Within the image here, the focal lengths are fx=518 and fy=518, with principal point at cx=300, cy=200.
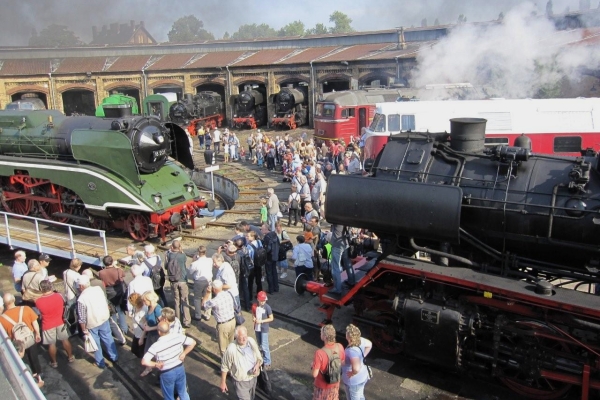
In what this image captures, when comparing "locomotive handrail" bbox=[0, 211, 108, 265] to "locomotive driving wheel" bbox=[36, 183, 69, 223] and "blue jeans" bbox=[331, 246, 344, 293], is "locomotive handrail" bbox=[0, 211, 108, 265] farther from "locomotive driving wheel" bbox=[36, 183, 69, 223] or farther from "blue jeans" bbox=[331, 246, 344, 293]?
"blue jeans" bbox=[331, 246, 344, 293]

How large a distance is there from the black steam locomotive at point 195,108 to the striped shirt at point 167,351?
27124 millimetres

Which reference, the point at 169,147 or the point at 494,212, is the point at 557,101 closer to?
the point at 494,212

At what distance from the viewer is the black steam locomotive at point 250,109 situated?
106ft

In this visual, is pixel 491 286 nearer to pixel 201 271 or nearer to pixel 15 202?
pixel 201 271

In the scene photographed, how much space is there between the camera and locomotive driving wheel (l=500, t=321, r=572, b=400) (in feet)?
19.8

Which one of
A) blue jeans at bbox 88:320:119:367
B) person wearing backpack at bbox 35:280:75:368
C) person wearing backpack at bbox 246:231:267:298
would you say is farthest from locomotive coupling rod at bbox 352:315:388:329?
person wearing backpack at bbox 35:280:75:368

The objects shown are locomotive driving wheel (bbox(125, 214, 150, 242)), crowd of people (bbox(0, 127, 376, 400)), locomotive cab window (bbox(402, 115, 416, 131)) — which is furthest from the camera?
locomotive cab window (bbox(402, 115, 416, 131))

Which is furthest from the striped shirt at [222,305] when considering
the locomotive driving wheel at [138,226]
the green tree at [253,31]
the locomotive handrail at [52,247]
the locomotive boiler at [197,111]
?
the green tree at [253,31]

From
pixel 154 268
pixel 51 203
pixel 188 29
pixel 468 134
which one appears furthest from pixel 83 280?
pixel 188 29

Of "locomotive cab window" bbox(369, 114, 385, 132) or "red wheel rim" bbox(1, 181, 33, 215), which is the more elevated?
"locomotive cab window" bbox(369, 114, 385, 132)

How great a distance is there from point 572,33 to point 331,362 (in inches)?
695

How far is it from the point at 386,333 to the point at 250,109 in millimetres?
27138

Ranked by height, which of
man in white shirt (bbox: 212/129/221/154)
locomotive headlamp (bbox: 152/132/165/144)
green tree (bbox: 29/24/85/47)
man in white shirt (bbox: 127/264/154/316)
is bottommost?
man in white shirt (bbox: 127/264/154/316)

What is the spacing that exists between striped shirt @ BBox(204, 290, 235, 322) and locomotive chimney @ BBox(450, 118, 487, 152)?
12.3 feet
